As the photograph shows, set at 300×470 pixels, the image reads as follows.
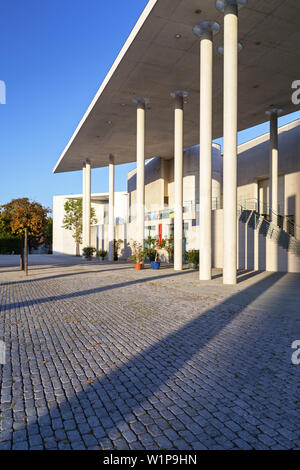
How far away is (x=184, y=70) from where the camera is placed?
16.5 m

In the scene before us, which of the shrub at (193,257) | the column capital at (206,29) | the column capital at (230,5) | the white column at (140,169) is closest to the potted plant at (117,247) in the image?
the white column at (140,169)

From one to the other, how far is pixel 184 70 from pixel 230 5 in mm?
4782

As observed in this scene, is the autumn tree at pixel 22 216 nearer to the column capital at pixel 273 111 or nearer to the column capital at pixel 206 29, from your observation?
the column capital at pixel 206 29

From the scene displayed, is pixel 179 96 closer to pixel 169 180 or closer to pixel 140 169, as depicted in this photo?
pixel 140 169

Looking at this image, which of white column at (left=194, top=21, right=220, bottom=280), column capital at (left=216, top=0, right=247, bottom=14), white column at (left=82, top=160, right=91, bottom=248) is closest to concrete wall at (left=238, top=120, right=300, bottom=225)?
white column at (left=194, top=21, right=220, bottom=280)

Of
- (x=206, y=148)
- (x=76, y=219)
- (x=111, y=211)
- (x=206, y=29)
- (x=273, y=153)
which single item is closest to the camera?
(x=206, y=29)

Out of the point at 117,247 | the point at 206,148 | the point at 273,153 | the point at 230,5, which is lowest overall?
the point at 117,247

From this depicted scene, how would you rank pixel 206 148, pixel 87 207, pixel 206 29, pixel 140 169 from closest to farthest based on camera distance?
pixel 206 29 < pixel 206 148 < pixel 140 169 < pixel 87 207

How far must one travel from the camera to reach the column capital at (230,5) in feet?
38.6

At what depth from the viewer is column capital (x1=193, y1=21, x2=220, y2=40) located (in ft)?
43.2

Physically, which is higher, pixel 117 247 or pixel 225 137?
pixel 225 137

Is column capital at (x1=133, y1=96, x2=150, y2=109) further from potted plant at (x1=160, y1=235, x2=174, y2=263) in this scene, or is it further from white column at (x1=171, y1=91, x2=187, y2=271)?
potted plant at (x1=160, y1=235, x2=174, y2=263)

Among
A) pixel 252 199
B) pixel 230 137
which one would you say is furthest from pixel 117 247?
pixel 230 137
